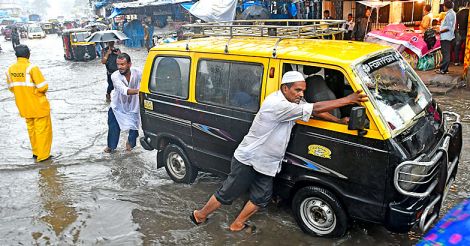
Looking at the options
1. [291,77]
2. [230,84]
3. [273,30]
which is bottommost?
[230,84]

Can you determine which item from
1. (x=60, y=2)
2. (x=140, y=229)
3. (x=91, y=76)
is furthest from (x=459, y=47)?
(x=60, y=2)

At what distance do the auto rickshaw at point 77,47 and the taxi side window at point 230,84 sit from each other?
17220mm

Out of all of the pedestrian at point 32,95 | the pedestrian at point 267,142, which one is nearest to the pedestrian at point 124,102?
the pedestrian at point 32,95

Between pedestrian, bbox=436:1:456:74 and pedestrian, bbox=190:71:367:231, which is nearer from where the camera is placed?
pedestrian, bbox=190:71:367:231

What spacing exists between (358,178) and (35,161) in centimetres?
550

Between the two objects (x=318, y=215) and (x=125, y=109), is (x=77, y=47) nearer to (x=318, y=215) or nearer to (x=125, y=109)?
(x=125, y=109)

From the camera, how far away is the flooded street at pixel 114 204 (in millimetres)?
4160

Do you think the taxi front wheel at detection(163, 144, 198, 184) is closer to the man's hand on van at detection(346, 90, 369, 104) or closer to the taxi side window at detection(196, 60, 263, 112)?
the taxi side window at detection(196, 60, 263, 112)

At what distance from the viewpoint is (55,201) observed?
5.16 m

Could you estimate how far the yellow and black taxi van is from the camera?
3299mm

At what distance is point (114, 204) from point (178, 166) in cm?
A: 99

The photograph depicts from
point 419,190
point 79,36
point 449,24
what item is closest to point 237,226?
point 419,190

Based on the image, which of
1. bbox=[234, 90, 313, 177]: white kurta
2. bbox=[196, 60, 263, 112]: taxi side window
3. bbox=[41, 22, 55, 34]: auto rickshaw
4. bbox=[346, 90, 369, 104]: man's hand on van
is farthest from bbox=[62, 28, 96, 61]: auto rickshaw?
bbox=[41, 22, 55, 34]: auto rickshaw

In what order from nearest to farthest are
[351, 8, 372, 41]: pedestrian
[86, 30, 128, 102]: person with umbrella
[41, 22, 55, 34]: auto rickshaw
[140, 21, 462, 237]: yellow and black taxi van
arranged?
[140, 21, 462, 237]: yellow and black taxi van < [86, 30, 128, 102]: person with umbrella < [351, 8, 372, 41]: pedestrian < [41, 22, 55, 34]: auto rickshaw
